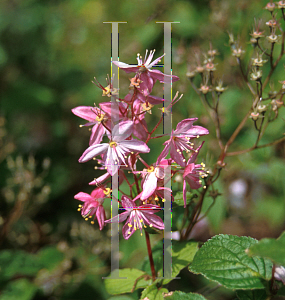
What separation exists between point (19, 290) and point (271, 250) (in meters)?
1.33

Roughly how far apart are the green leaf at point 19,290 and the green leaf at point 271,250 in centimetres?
125

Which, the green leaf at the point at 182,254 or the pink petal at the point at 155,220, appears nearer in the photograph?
the pink petal at the point at 155,220

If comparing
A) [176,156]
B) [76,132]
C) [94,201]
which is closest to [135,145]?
[176,156]

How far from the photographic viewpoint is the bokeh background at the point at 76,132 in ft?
5.61

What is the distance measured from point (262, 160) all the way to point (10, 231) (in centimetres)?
154

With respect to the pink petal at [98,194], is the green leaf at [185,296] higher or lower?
lower

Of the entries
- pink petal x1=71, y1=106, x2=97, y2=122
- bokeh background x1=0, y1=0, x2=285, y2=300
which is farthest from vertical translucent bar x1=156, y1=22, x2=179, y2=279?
bokeh background x1=0, y1=0, x2=285, y2=300

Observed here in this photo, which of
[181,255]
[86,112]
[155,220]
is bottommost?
[181,255]

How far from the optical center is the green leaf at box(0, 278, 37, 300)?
151cm

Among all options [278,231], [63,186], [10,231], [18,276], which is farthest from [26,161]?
[278,231]

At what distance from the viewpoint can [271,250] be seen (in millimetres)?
→ 669

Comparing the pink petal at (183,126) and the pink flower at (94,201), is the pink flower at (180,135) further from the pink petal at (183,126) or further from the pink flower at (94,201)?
the pink flower at (94,201)

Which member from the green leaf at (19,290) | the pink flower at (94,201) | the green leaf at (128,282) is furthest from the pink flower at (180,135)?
→ the green leaf at (19,290)

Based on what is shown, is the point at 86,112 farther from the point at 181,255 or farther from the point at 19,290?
the point at 19,290
